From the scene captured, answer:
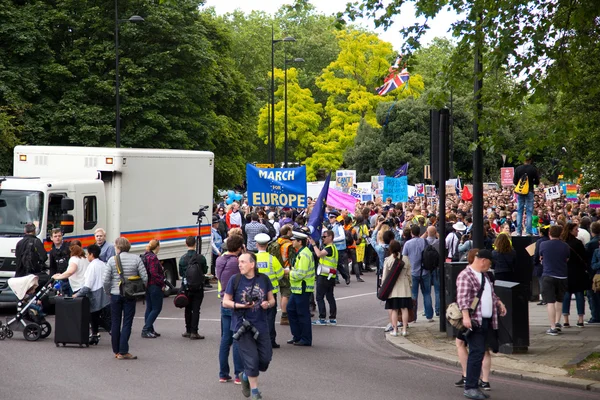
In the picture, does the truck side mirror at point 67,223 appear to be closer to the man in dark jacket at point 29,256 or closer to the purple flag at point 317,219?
the man in dark jacket at point 29,256

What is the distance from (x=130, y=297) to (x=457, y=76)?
5.61 metres

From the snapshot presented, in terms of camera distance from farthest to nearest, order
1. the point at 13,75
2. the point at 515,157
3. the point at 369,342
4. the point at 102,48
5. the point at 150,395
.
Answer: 1. the point at 102,48
2. the point at 13,75
3. the point at 369,342
4. the point at 515,157
5. the point at 150,395

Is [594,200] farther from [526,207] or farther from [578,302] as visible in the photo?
[578,302]

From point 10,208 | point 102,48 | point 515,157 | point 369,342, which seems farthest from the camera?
point 102,48

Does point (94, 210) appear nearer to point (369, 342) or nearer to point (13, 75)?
point (369, 342)

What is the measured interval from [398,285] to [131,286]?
444 cm

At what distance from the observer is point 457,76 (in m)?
13.6

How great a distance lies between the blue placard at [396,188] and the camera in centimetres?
3391

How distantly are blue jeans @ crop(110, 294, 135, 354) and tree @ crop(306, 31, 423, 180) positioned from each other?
49.4 metres

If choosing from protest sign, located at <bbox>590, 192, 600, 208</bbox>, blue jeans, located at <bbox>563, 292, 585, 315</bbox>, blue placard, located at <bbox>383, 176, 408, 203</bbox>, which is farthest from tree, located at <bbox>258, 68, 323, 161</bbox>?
blue jeans, located at <bbox>563, 292, 585, 315</bbox>

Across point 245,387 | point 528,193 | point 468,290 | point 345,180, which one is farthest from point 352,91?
point 245,387

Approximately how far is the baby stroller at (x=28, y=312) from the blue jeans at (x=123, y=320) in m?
2.19

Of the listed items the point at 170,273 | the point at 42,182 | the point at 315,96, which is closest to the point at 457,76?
the point at 42,182

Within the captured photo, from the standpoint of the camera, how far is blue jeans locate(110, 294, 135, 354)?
12969 mm
